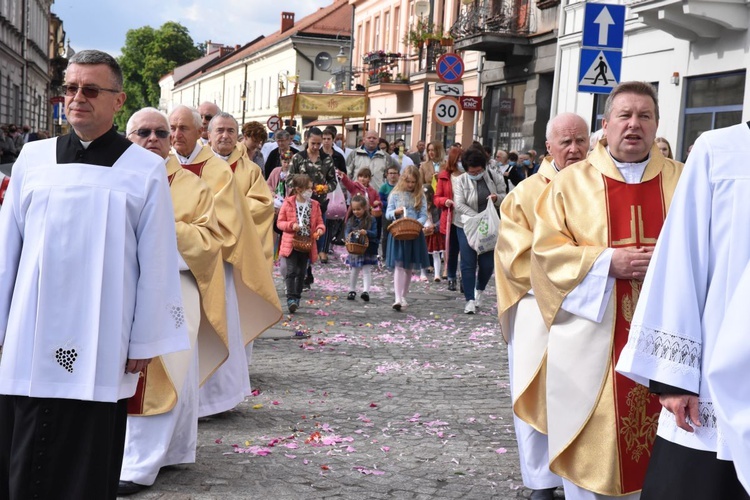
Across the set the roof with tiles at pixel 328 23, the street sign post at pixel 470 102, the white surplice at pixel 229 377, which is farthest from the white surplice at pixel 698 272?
the roof with tiles at pixel 328 23

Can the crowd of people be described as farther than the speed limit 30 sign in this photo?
No

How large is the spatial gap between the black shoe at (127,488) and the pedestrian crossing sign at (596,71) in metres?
7.48

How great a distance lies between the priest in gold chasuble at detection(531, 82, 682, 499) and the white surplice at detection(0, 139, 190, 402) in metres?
1.83

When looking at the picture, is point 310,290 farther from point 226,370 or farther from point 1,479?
point 1,479

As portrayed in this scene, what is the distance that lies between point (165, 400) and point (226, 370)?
4.29 feet

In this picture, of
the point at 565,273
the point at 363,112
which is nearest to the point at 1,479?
the point at 565,273

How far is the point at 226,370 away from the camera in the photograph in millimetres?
6719

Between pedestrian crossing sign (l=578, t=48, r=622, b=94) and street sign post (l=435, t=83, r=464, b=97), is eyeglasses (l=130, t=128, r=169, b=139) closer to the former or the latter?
pedestrian crossing sign (l=578, t=48, r=622, b=94)

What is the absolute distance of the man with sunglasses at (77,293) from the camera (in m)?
3.91

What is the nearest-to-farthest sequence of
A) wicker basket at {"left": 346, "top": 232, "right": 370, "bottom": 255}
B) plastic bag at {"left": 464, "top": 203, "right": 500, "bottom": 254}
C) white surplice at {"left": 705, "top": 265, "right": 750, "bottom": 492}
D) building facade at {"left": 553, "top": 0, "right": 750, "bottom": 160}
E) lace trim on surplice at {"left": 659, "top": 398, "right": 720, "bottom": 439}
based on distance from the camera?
white surplice at {"left": 705, "top": 265, "right": 750, "bottom": 492} < lace trim on surplice at {"left": 659, "top": 398, "right": 720, "bottom": 439} < plastic bag at {"left": 464, "top": 203, "right": 500, "bottom": 254} < wicker basket at {"left": 346, "top": 232, "right": 370, "bottom": 255} < building facade at {"left": 553, "top": 0, "right": 750, "bottom": 160}

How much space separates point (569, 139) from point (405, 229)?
7.13 metres

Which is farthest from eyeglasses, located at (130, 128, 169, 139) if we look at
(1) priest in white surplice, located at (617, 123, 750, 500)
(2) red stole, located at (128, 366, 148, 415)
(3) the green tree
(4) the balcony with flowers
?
(3) the green tree

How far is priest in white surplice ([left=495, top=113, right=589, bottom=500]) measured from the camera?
207 inches

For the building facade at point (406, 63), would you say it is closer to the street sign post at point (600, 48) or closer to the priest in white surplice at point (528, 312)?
the street sign post at point (600, 48)
